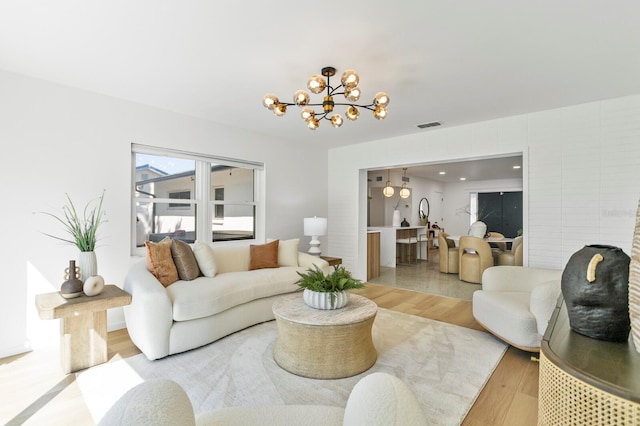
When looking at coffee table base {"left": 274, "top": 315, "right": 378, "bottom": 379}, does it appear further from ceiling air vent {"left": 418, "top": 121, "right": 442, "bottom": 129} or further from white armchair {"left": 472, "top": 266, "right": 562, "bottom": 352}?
ceiling air vent {"left": 418, "top": 121, "right": 442, "bottom": 129}

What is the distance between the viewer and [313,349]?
2342 mm

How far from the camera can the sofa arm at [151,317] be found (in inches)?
100

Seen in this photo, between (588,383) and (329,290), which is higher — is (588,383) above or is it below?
above

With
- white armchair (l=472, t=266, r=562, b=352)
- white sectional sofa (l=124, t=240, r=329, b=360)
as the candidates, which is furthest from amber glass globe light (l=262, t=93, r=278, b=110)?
white armchair (l=472, t=266, r=562, b=352)

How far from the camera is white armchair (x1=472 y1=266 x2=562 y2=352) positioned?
2.59m

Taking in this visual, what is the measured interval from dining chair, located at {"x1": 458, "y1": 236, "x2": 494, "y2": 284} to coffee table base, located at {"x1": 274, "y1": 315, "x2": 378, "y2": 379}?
416cm

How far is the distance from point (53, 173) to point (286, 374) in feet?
9.72

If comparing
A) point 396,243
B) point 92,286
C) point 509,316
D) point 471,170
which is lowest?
point 509,316

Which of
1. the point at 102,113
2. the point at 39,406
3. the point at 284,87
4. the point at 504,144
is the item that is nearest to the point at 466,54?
the point at 284,87

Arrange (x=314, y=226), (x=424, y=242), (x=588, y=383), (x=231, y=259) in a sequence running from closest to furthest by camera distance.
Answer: (x=588, y=383), (x=231, y=259), (x=314, y=226), (x=424, y=242)

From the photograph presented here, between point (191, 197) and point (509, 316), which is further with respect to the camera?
point (191, 197)

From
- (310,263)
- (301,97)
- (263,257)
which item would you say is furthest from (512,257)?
(301,97)

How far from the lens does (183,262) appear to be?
10.6ft

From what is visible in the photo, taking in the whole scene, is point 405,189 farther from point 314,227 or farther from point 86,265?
point 86,265
